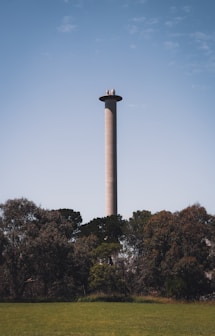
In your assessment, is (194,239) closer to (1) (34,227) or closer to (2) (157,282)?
(2) (157,282)

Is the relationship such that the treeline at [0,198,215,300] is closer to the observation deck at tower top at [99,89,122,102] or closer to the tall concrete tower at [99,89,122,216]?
the tall concrete tower at [99,89,122,216]

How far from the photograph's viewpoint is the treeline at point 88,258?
2014 inches

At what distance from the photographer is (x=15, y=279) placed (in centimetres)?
5256

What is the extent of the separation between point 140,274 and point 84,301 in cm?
1081

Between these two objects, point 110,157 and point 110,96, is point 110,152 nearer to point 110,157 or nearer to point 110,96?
point 110,157

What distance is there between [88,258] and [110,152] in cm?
2903

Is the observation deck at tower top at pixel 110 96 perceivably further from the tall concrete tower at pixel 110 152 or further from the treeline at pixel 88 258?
the treeline at pixel 88 258

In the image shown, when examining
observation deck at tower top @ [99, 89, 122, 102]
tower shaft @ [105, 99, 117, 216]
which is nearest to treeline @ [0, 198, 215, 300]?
tower shaft @ [105, 99, 117, 216]

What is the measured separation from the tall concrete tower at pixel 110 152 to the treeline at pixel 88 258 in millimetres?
21477

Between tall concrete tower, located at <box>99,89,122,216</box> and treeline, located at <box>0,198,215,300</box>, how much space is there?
21477 millimetres

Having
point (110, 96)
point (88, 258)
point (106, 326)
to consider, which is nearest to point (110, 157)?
point (110, 96)

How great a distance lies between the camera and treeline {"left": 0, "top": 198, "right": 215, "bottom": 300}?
51.2m

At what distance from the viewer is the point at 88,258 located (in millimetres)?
55656

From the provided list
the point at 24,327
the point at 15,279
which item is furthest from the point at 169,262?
the point at 24,327
